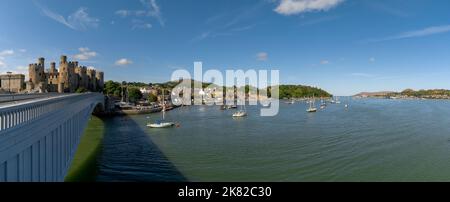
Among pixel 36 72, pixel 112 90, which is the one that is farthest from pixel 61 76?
pixel 112 90

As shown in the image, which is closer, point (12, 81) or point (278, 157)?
point (278, 157)

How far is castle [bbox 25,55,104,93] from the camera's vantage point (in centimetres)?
4875

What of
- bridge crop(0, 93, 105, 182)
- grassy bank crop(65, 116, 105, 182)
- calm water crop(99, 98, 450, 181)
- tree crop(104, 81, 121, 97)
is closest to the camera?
bridge crop(0, 93, 105, 182)

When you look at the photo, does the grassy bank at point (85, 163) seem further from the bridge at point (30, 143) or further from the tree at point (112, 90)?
the tree at point (112, 90)

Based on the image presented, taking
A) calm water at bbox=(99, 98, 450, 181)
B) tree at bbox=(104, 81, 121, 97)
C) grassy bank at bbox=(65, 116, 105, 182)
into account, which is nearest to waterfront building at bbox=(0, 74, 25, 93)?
tree at bbox=(104, 81, 121, 97)

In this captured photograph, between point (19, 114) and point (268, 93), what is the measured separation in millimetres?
115248

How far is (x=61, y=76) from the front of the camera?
52.2 metres

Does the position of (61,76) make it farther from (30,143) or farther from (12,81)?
(30,143)

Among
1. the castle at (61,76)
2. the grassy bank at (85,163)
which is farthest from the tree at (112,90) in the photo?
the grassy bank at (85,163)

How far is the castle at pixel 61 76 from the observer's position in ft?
160

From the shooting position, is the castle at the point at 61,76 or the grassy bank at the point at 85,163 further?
the castle at the point at 61,76

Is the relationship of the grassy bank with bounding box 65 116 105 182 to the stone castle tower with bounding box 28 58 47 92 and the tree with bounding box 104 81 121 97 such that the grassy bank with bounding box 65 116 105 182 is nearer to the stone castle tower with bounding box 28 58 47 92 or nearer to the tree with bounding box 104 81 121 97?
the stone castle tower with bounding box 28 58 47 92

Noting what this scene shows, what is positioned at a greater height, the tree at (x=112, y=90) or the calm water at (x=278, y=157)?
the tree at (x=112, y=90)
